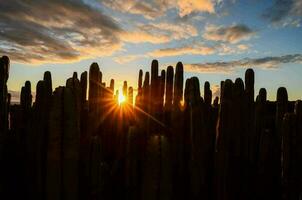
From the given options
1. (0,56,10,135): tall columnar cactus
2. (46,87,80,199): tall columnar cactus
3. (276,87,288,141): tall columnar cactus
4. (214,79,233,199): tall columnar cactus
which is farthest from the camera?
(276,87,288,141): tall columnar cactus

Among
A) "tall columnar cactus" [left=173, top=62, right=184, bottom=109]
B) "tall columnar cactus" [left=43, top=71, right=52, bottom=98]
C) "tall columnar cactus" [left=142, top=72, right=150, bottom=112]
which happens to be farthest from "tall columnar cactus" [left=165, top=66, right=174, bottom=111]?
"tall columnar cactus" [left=43, top=71, right=52, bottom=98]

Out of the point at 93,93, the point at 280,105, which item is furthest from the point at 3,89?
the point at 280,105

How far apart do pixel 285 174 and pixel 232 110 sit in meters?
2.12

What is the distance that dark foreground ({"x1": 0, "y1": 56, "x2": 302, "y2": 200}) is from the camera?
4078 millimetres

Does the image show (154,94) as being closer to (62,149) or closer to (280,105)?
(280,105)

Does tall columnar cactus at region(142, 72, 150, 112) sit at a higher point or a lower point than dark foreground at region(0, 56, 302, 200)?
higher

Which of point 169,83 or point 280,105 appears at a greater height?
point 169,83

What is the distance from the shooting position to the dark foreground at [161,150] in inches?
161

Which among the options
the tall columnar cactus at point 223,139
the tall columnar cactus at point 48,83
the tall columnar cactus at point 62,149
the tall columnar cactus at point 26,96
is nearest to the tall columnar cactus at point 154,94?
the tall columnar cactus at point 48,83

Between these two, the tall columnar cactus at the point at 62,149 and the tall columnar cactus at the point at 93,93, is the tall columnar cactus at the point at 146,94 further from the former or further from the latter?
the tall columnar cactus at the point at 62,149

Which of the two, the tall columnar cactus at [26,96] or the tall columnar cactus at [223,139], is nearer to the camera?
the tall columnar cactus at [223,139]

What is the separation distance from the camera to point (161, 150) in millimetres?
4215

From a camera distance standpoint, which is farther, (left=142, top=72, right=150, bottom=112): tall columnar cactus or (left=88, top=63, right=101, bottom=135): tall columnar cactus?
(left=142, top=72, right=150, bottom=112): tall columnar cactus

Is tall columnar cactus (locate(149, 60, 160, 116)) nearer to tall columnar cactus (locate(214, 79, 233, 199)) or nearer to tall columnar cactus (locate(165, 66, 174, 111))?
tall columnar cactus (locate(165, 66, 174, 111))
